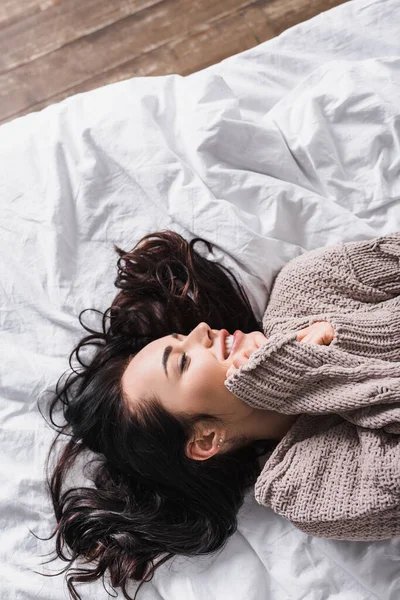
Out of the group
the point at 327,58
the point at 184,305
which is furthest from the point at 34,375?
the point at 327,58

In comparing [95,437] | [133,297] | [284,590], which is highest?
[133,297]

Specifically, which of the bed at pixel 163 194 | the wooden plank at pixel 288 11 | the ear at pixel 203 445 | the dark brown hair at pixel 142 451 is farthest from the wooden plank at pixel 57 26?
the ear at pixel 203 445

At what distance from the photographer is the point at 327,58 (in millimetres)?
1359

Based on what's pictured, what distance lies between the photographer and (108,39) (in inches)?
64.8

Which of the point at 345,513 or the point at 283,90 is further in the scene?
the point at 283,90

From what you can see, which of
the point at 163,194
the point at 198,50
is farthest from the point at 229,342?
the point at 198,50

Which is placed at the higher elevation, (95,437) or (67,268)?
(67,268)

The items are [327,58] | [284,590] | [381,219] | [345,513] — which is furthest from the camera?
[327,58]

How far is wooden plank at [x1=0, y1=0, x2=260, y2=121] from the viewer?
5.33 ft

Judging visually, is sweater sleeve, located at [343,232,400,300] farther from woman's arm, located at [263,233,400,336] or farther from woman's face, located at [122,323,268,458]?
woman's face, located at [122,323,268,458]

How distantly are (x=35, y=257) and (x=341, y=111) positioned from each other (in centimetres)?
70

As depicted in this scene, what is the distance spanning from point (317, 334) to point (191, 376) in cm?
24

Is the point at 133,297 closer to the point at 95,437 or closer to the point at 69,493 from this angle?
the point at 95,437

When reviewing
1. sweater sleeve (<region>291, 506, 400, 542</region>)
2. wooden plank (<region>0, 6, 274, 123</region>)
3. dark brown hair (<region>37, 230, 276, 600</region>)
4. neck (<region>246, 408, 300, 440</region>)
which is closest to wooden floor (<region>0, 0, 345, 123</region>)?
wooden plank (<region>0, 6, 274, 123</region>)
